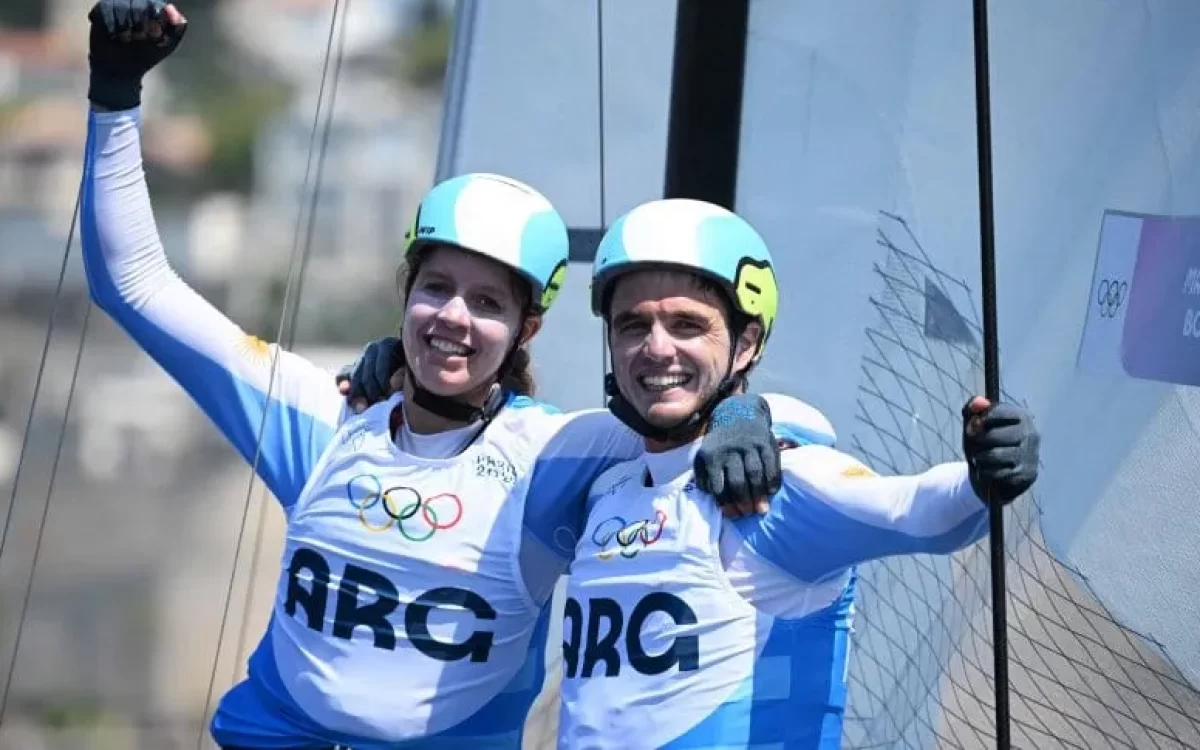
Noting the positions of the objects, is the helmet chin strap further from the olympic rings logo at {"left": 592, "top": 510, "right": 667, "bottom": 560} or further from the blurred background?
the blurred background

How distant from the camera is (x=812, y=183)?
2.36m

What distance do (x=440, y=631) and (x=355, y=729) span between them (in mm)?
121

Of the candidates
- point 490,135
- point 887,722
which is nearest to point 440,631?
point 887,722

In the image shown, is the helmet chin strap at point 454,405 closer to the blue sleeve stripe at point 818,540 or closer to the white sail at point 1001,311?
the blue sleeve stripe at point 818,540

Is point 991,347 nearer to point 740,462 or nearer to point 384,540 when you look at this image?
point 740,462

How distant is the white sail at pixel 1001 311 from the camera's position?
2.04 m

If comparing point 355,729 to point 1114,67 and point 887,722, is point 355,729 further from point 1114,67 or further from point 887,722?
point 1114,67

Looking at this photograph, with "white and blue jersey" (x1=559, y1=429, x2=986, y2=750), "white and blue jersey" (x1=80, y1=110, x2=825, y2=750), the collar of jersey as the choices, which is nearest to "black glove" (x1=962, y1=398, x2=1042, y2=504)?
"white and blue jersey" (x1=559, y1=429, x2=986, y2=750)

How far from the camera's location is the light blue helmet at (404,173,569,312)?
1841 millimetres

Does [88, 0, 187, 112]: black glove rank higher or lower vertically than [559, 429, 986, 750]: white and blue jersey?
higher

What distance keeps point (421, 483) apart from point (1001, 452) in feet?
1.98

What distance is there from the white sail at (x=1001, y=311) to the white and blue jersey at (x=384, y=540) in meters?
0.49

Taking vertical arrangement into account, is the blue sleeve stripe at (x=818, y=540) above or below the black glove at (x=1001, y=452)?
below

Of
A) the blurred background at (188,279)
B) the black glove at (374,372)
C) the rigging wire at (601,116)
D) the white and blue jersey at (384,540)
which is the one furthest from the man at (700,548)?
the blurred background at (188,279)
